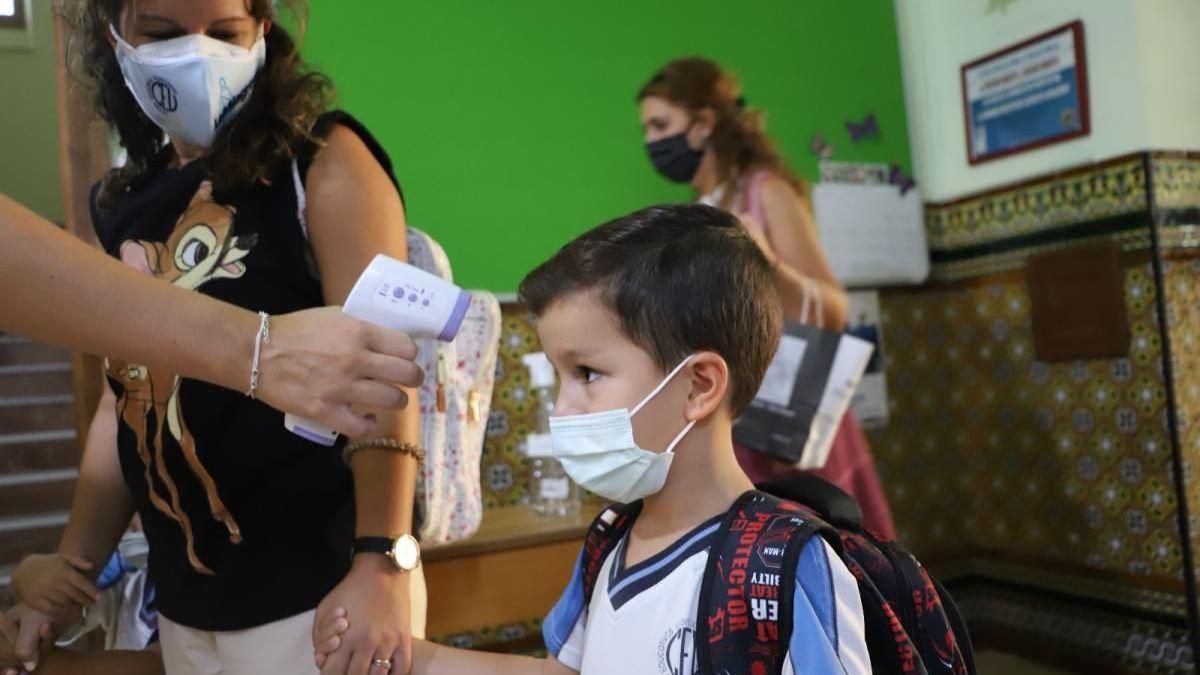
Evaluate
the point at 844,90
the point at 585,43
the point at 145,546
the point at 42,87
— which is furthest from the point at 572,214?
the point at 145,546

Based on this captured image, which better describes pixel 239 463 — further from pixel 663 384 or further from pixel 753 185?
pixel 753 185

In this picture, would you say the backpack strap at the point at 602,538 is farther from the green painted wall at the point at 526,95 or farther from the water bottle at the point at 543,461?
the green painted wall at the point at 526,95

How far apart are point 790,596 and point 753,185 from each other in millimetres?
1367

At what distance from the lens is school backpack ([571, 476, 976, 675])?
85cm

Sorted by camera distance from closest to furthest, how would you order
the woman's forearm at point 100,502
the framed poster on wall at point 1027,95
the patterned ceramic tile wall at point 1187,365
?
the woman's forearm at point 100,502
the patterned ceramic tile wall at point 1187,365
the framed poster on wall at point 1027,95

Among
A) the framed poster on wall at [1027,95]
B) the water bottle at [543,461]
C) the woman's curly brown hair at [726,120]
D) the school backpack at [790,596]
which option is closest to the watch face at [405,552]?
the school backpack at [790,596]

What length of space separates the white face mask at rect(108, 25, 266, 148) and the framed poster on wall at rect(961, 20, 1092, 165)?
Result: 252 cm

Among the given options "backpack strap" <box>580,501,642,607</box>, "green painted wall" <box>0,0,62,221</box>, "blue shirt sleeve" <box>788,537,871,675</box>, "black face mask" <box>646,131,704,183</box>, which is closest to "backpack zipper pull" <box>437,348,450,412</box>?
"backpack strap" <box>580,501,642,607</box>

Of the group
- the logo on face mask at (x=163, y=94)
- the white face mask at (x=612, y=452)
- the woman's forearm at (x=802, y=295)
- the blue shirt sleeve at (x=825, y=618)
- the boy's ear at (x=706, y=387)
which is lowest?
the blue shirt sleeve at (x=825, y=618)

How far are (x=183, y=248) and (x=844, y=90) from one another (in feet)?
8.75

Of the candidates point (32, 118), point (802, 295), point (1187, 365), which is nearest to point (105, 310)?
point (802, 295)

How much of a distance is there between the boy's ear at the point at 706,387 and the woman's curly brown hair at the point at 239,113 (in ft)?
1.80

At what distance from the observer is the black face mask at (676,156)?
221 cm

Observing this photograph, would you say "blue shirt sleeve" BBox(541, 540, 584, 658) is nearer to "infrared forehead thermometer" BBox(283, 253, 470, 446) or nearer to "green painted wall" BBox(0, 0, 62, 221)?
"infrared forehead thermometer" BBox(283, 253, 470, 446)
